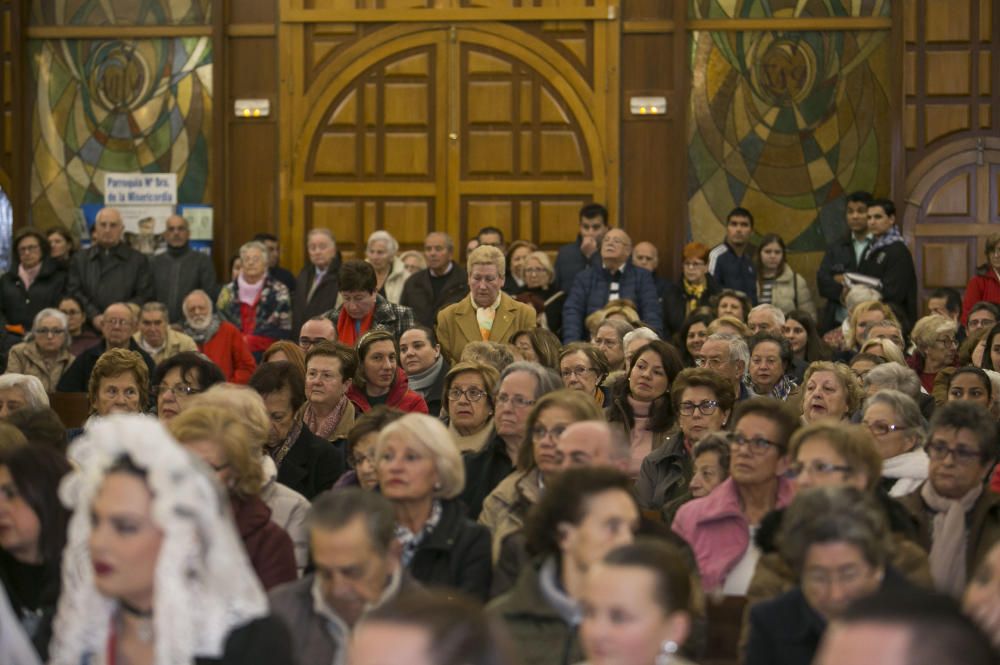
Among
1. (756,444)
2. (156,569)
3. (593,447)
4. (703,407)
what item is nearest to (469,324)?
(703,407)

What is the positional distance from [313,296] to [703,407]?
16.9 ft

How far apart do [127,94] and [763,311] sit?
6016 mm

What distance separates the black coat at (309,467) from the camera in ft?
20.7

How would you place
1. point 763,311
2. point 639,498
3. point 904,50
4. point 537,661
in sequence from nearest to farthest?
point 537,661 < point 639,498 < point 763,311 < point 904,50

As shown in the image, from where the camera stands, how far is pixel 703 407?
21.7 ft

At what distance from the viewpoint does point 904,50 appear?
1271 cm

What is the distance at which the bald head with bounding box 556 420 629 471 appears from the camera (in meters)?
4.76

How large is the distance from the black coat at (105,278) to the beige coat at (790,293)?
4.67m

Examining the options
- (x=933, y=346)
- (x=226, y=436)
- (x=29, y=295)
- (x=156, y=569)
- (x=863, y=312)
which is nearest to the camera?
(x=156, y=569)

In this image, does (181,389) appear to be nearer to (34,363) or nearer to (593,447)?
(593,447)

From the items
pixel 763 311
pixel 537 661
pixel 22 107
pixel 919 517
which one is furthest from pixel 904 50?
pixel 537 661

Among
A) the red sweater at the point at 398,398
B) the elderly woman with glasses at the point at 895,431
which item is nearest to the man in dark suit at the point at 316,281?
the red sweater at the point at 398,398

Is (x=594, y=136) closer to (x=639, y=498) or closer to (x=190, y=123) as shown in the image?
(x=190, y=123)

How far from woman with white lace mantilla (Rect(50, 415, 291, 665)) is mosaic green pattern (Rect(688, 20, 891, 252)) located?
395 inches
